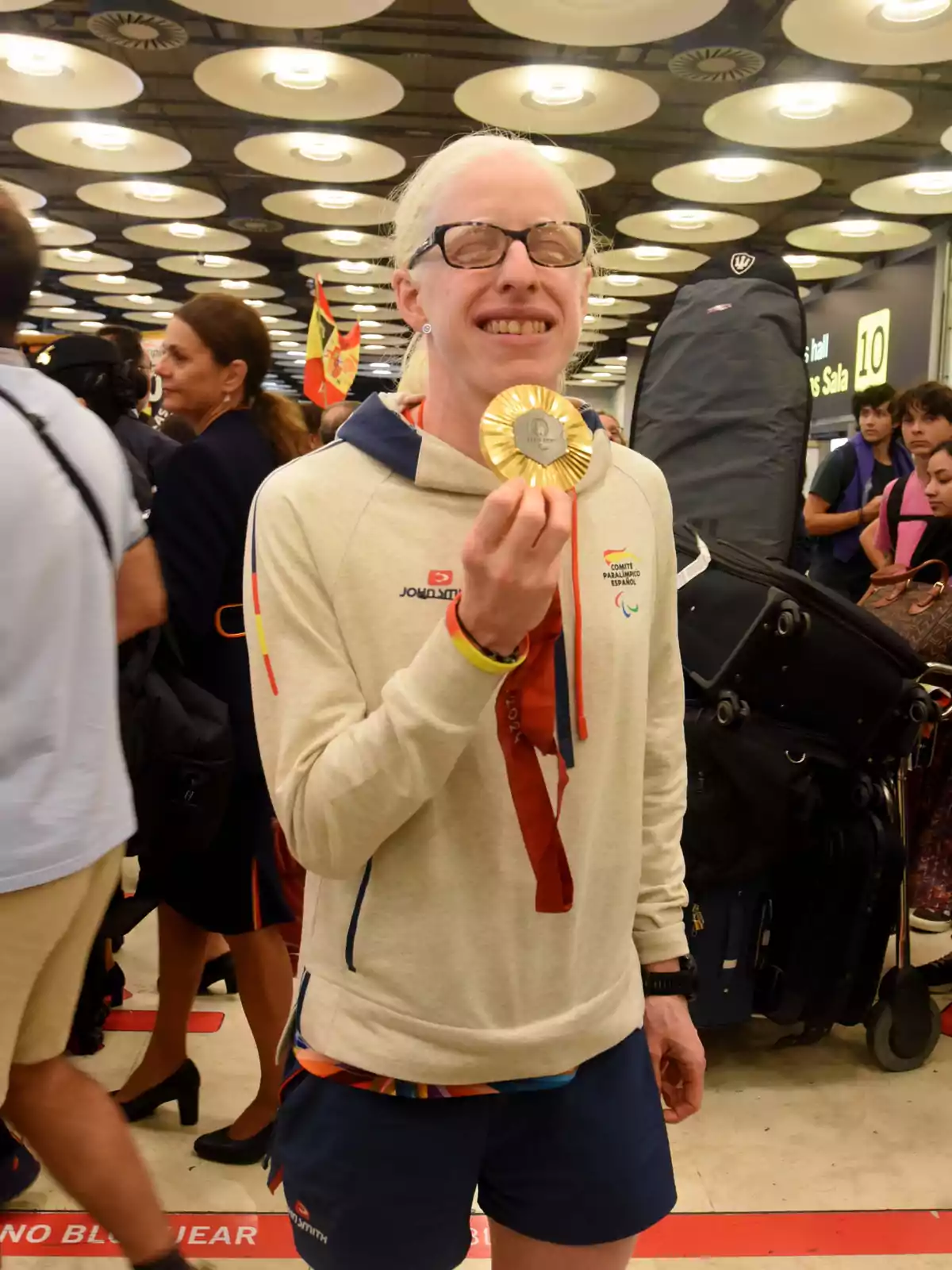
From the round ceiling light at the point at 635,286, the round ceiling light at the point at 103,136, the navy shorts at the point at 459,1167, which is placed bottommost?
the navy shorts at the point at 459,1167

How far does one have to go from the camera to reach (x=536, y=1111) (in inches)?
39.8

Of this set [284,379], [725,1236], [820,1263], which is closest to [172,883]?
[725,1236]

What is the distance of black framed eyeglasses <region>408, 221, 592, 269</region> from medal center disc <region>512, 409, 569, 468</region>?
198 mm

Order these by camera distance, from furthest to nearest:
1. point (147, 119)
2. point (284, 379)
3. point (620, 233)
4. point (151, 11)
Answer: point (284, 379)
point (620, 233)
point (147, 119)
point (151, 11)

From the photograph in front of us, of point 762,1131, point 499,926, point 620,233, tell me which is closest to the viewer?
point 499,926

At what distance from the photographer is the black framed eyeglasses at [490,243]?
96 centimetres

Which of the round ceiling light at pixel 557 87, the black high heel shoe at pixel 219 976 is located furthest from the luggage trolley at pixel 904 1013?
the round ceiling light at pixel 557 87

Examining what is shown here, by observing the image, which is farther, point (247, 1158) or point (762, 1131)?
point (762, 1131)

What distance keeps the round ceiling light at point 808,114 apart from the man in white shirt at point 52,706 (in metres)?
5.08

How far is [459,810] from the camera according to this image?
3.11 feet

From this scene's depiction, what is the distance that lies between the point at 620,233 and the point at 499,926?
9.21 metres

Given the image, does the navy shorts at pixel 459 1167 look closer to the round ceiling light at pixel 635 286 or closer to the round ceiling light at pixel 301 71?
the round ceiling light at pixel 301 71

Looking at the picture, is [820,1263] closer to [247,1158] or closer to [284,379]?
[247,1158]

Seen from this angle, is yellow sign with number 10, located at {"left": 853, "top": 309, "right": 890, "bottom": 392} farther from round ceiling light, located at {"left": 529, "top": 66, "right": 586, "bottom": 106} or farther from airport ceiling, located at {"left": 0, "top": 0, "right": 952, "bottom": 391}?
round ceiling light, located at {"left": 529, "top": 66, "right": 586, "bottom": 106}
